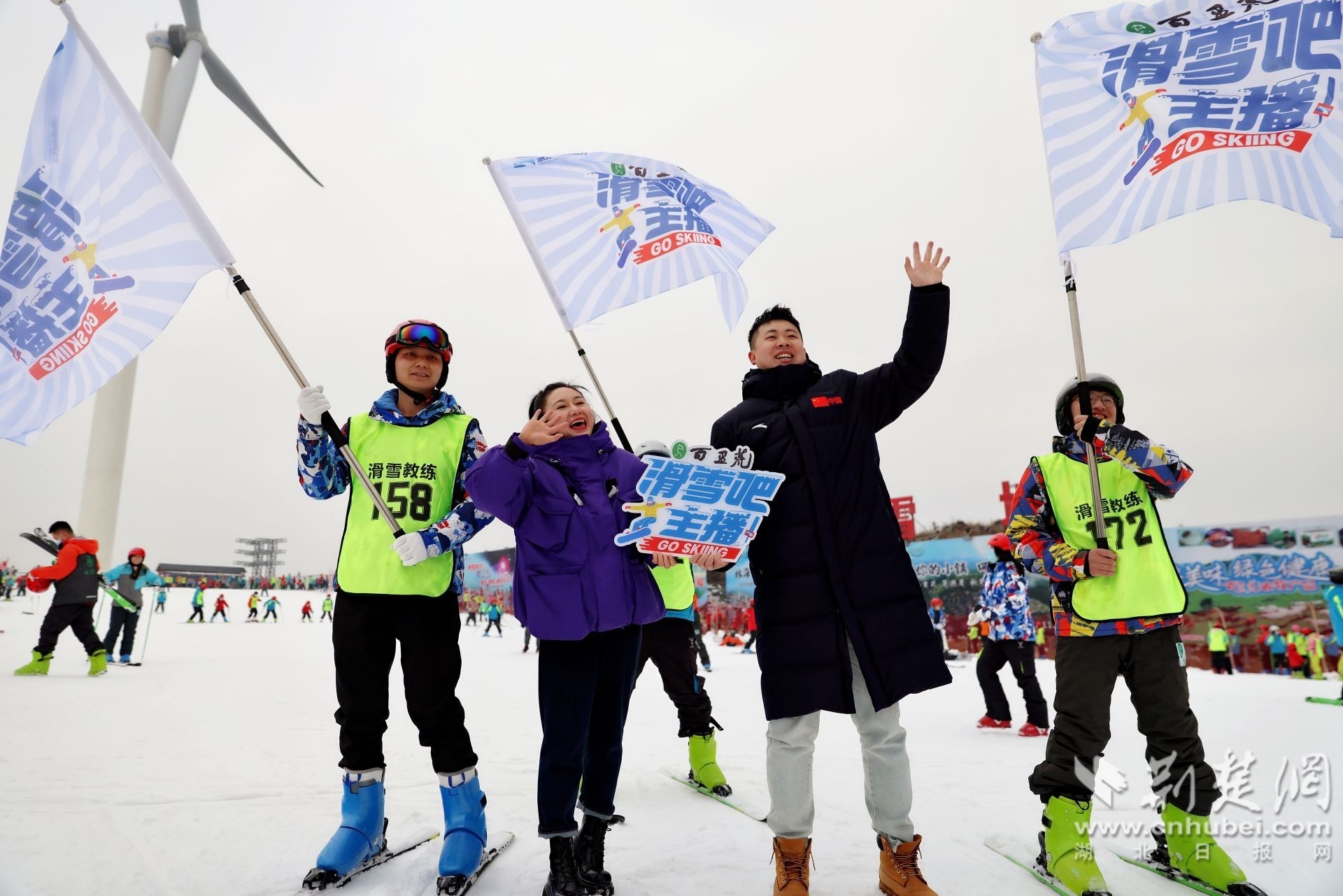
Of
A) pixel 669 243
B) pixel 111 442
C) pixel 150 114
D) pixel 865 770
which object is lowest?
pixel 865 770

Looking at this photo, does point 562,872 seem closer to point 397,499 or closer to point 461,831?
point 461,831

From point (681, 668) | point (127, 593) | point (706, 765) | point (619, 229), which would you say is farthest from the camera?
point (127, 593)

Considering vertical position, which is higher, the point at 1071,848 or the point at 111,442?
the point at 111,442

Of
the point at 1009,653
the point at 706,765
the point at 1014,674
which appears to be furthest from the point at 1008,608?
the point at 706,765

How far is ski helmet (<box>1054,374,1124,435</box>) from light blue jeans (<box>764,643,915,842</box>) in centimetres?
165

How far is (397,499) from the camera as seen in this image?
2.94m

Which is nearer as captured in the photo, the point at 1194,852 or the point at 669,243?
the point at 1194,852

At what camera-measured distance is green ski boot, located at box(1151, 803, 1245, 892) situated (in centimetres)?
258

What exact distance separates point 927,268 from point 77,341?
3597 mm

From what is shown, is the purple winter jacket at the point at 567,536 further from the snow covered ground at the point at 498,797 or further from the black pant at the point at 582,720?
the snow covered ground at the point at 498,797

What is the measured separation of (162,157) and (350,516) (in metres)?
1.82

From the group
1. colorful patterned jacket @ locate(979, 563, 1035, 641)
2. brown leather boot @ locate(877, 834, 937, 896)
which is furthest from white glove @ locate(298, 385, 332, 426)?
colorful patterned jacket @ locate(979, 563, 1035, 641)

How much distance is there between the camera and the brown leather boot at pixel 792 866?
2473 mm

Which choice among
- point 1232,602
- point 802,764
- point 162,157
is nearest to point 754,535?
point 802,764
